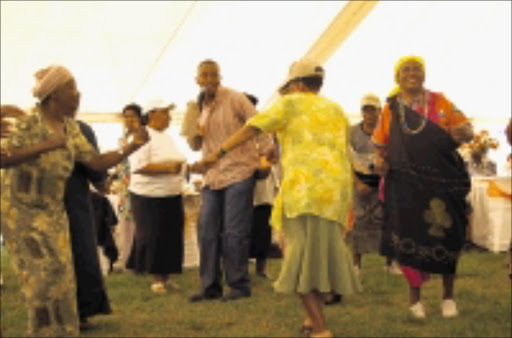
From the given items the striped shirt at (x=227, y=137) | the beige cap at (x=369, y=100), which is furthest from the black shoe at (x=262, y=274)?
the beige cap at (x=369, y=100)

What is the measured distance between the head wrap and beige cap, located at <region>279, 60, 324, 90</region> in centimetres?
128

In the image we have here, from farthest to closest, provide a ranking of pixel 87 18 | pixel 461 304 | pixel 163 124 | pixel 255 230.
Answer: pixel 87 18 < pixel 255 230 < pixel 163 124 < pixel 461 304

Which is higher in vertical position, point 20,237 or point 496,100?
point 496,100

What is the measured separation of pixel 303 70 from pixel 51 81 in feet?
4.69

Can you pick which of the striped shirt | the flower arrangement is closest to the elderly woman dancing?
Result: the striped shirt

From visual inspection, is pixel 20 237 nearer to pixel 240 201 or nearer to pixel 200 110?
pixel 240 201

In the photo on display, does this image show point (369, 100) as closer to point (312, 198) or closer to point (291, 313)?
point (291, 313)

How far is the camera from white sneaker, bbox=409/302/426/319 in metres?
4.26

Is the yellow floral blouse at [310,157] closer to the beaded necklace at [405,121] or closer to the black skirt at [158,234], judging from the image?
the beaded necklace at [405,121]

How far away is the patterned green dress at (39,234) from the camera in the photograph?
3.43 m

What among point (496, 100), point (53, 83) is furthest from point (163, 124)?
point (496, 100)

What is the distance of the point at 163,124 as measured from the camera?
597 centimetres

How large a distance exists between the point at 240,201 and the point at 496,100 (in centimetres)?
1457

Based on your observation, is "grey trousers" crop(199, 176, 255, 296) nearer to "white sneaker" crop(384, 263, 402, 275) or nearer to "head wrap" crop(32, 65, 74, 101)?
"white sneaker" crop(384, 263, 402, 275)
